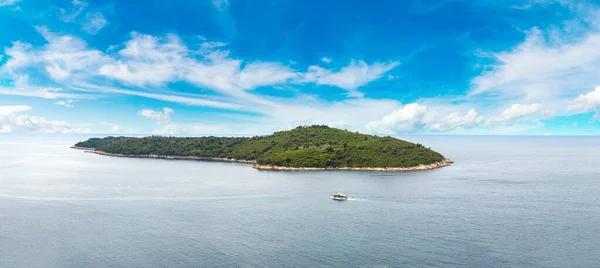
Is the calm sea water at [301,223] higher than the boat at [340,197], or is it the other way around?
the boat at [340,197]

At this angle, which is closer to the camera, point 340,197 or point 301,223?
point 301,223

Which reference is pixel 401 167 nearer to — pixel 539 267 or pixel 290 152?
pixel 290 152

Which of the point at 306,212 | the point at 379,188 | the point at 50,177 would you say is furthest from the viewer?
the point at 50,177

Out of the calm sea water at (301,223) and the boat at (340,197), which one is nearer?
the calm sea water at (301,223)

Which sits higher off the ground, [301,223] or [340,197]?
[340,197]

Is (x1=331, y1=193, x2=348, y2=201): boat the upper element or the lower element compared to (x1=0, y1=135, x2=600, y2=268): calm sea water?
A: upper

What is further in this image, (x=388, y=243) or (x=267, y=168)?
(x=267, y=168)

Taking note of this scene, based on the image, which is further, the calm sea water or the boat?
the boat

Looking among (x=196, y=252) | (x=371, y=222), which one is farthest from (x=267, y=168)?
(x=196, y=252)
